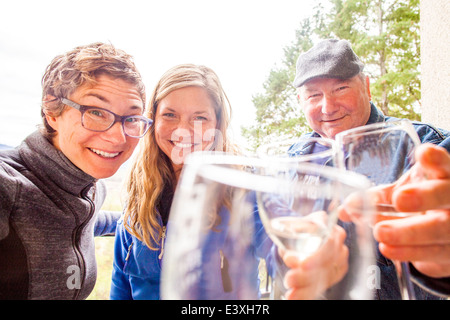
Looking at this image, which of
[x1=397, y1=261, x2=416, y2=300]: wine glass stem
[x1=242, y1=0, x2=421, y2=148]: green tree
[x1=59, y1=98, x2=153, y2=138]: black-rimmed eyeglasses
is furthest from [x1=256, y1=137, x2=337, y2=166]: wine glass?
[x1=242, y1=0, x2=421, y2=148]: green tree

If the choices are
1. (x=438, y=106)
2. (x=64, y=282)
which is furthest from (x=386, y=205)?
(x=438, y=106)

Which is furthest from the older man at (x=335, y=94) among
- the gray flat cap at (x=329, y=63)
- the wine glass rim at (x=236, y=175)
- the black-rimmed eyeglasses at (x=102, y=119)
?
the black-rimmed eyeglasses at (x=102, y=119)

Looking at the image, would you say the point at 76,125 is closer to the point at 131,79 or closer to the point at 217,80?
the point at 131,79

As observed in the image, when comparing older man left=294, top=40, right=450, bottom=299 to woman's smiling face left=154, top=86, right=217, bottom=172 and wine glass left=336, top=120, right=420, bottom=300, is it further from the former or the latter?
woman's smiling face left=154, top=86, right=217, bottom=172

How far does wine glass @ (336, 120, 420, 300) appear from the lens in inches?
10.1

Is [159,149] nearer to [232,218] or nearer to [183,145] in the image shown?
[183,145]

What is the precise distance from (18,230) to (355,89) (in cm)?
78

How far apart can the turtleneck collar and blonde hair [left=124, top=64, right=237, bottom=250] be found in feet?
0.40

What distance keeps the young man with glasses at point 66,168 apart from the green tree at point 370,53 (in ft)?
2.29

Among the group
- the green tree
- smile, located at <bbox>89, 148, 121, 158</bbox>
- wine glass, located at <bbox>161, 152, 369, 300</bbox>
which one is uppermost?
the green tree

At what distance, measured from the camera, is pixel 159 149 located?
2.24 ft

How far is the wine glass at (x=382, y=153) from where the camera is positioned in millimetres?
257

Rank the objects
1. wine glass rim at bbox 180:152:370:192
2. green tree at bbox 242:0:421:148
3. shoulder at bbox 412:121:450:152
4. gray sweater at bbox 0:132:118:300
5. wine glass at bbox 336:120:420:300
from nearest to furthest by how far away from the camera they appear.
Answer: wine glass rim at bbox 180:152:370:192, wine glass at bbox 336:120:420:300, gray sweater at bbox 0:132:118:300, shoulder at bbox 412:121:450:152, green tree at bbox 242:0:421:148
